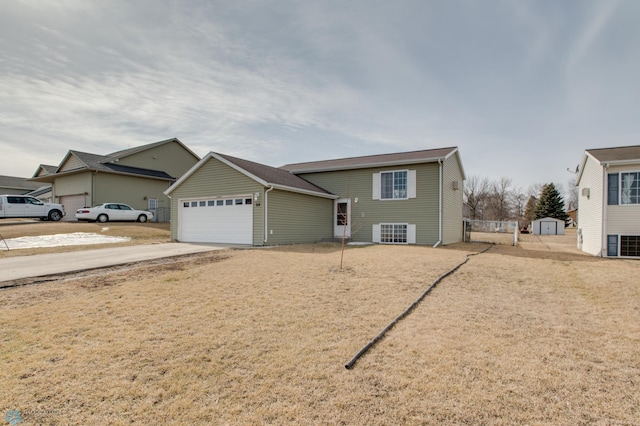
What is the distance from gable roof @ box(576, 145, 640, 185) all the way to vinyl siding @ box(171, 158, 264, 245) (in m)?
15.0

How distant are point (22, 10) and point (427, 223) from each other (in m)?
16.9

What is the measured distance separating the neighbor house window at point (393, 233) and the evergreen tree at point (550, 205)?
150 feet

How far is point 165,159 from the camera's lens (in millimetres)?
29203

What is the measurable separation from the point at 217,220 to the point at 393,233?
365 inches

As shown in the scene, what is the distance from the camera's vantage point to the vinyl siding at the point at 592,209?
550 inches

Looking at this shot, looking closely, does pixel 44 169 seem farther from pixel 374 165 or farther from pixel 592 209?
pixel 592 209

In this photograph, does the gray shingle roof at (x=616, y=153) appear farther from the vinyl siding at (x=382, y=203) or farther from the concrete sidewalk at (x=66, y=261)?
the concrete sidewalk at (x=66, y=261)

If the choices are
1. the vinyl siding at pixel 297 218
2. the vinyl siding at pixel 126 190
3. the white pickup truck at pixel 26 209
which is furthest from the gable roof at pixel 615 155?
the white pickup truck at pixel 26 209

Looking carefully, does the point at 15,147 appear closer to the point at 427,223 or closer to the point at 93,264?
the point at 93,264

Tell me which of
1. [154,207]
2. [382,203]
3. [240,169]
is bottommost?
[154,207]

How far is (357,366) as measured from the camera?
138 inches

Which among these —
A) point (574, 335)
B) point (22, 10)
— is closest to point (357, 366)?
point (574, 335)

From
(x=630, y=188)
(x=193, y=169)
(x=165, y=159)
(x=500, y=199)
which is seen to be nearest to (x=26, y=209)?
(x=165, y=159)

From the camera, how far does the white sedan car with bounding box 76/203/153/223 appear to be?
69.3 feet
